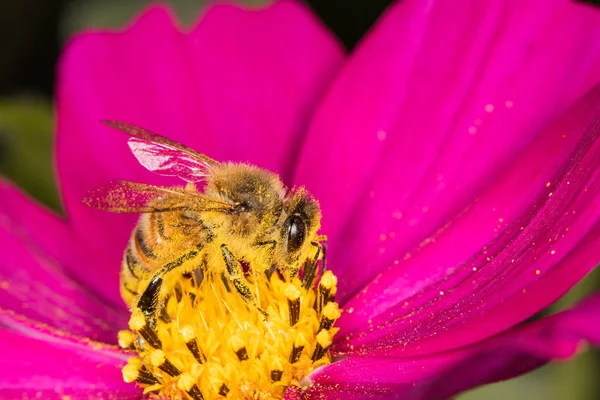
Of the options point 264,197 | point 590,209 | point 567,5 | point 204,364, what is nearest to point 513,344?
point 590,209

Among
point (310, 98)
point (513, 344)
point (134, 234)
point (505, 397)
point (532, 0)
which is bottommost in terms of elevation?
point (505, 397)

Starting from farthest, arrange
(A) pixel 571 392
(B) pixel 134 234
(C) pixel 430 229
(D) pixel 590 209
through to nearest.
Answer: (A) pixel 571 392 → (C) pixel 430 229 → (B) pixel 134 234 → (D) pixel 590 209

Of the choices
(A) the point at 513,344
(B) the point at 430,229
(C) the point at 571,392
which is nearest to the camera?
(A) the point at 513,344

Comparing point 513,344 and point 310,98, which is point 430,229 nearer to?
point 310,98

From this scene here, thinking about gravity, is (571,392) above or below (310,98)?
below

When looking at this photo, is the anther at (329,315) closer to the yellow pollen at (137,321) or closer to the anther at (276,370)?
the anther at (276,370)

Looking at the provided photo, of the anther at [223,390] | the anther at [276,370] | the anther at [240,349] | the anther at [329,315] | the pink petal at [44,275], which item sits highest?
the anther at [329,315]

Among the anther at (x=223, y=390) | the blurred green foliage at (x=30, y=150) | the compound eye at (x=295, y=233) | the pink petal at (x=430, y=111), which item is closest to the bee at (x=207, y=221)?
the compound eye at (x=295, y=233)

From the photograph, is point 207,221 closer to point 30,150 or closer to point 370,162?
point 370,162
